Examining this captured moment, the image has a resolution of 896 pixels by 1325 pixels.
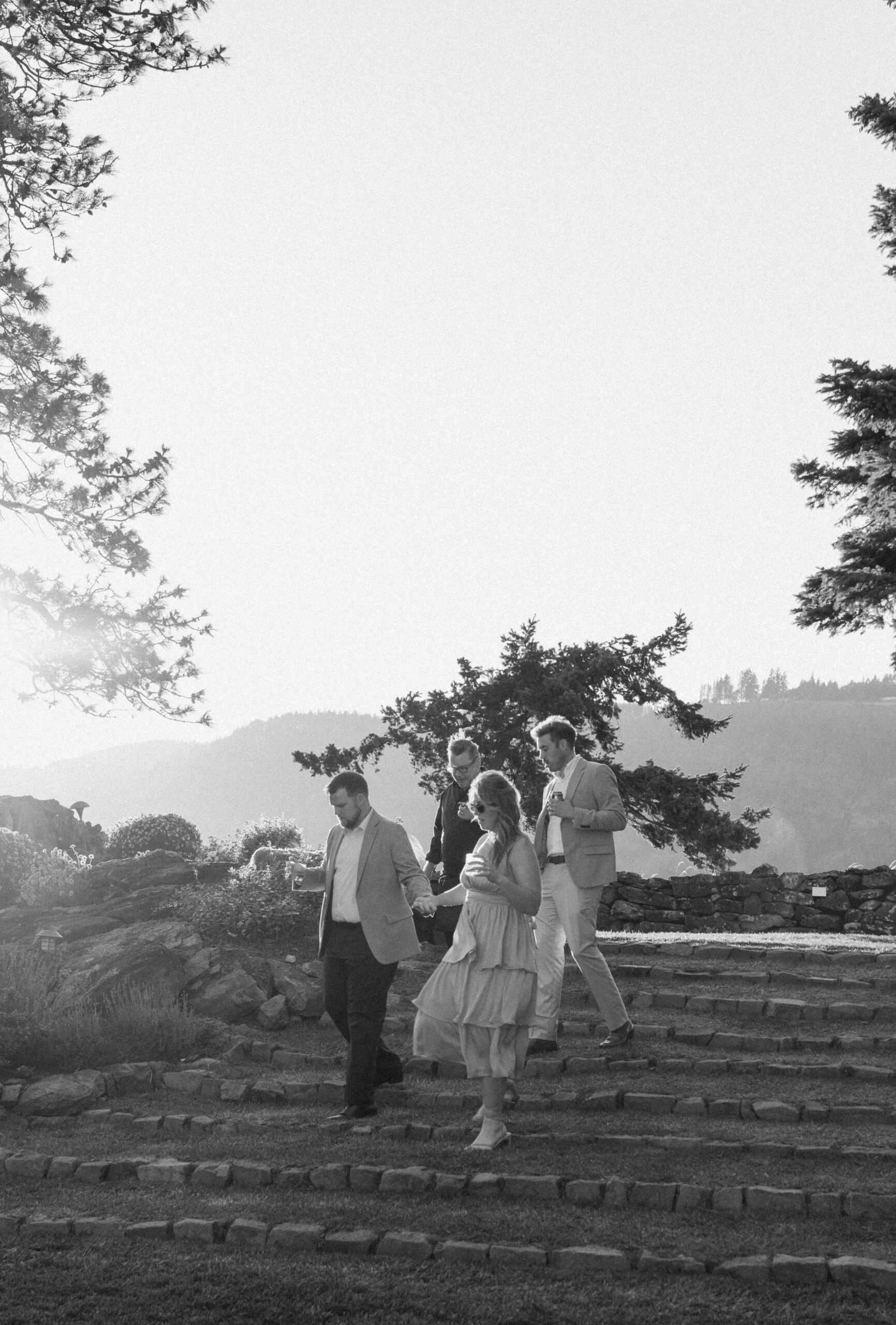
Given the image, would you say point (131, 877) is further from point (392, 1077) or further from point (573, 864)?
point (573, 864)

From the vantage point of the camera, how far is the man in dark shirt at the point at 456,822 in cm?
967

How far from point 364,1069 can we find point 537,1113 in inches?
42.7

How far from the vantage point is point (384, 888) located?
794cm

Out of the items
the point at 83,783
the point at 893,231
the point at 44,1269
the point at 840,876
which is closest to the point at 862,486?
the point at 893,231

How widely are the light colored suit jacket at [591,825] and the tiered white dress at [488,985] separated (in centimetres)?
126

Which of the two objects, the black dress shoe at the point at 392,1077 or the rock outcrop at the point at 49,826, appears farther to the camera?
the rock outcrop at the point at 49,826

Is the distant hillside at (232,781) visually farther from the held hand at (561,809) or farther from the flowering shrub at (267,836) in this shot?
the held hand at (561,809)

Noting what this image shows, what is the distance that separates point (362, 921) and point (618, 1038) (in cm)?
237

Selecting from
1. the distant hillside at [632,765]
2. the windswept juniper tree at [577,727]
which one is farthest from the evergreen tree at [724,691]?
the windswept juniper tree at [577,727]

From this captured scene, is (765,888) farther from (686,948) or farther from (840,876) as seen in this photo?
(686,948)

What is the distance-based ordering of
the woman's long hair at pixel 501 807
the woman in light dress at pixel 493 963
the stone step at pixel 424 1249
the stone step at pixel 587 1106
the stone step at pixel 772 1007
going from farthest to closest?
the stone step at pixel 772 1007 < the stone step at pixel 587 1106 < the woman's long hair at pixel 501 807 < the woman in light dress at pixel 493 963 < the stone step at pixel 424 1249

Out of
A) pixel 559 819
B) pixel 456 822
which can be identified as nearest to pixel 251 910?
pixel 456 822

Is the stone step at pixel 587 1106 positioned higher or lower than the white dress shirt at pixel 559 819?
lower

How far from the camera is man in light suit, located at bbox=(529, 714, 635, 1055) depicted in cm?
848
